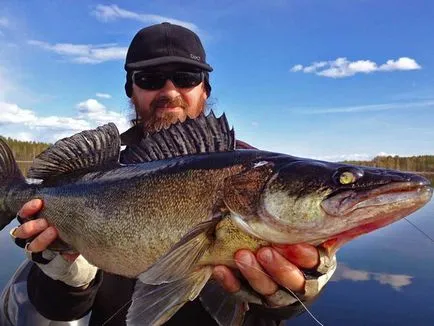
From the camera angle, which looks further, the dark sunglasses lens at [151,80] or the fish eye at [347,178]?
the dark sunglasses lens at [151,80]

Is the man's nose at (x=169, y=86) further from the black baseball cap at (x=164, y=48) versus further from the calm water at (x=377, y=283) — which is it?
the calm water at (x=377, y=283)

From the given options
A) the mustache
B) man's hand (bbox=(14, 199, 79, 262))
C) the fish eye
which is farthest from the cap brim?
the fish eye

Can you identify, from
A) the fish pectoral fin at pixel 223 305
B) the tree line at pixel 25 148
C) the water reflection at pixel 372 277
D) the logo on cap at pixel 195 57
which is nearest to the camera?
the fish pectoral fin at pixel 223 305

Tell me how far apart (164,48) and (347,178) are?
2.97m

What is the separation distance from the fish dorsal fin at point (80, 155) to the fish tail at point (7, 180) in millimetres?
214

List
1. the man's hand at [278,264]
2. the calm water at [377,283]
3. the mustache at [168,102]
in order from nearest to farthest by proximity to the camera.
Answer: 1. the man's hand at [278,264]
2. the mustache at [168,102]
3. the calm water at [377,283]

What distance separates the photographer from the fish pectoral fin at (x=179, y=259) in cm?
220

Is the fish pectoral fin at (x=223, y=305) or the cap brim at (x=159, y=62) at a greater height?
the cap brim at (x=159, y=62)

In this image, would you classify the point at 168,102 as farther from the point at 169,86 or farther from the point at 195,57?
the point at 195,57

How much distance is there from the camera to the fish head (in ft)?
6.61

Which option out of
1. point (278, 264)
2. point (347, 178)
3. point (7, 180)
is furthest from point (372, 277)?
point (7, 180)

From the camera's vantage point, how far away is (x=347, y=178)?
2146 mm

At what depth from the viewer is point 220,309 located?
8.46ft

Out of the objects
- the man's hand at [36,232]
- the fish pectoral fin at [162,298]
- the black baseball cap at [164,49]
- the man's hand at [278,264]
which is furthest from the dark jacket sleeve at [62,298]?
the black baseball cap at [164,49]
